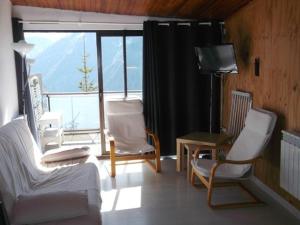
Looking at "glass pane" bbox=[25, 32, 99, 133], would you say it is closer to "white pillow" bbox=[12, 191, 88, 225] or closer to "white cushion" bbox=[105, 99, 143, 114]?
"white cushion" bbox=[105, 99, 143, 114]

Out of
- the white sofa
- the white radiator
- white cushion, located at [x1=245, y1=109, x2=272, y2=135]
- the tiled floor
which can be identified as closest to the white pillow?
the white sofa

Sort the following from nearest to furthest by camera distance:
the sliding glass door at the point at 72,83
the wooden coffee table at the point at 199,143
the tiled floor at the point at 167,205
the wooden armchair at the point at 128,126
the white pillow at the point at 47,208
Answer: the white pillow at the point at 47,208, the tiled floor at the point at 167,205, the wooden coffee table at the point at 199,143, the wooden armchair at the point at 128,126, the sliding glass door at the point at 72,83

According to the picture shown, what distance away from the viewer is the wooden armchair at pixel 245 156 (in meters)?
3.36

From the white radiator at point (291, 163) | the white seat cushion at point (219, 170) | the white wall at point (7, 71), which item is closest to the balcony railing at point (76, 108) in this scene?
the white wall at point (7, 71)

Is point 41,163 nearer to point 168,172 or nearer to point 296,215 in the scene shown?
point 168,172

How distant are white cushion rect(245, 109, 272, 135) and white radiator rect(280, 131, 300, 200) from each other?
0.28 meters

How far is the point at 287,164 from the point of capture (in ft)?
10.0

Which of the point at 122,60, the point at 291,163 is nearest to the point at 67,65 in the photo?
the point at 122,60

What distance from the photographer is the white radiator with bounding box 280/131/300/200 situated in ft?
9.44

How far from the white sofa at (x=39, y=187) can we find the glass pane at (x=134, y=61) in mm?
1983

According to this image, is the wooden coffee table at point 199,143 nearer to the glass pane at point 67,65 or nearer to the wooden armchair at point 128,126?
the wooden armchair at point 128,126

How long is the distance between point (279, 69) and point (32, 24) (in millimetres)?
3313

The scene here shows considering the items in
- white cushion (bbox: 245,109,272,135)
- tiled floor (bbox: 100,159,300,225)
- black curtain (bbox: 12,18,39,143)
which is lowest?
tiled floor (bbox: 100,159,300,225)

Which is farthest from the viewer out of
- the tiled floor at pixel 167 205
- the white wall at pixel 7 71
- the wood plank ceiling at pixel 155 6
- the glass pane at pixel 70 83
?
the glass pane at pixel 70 83
